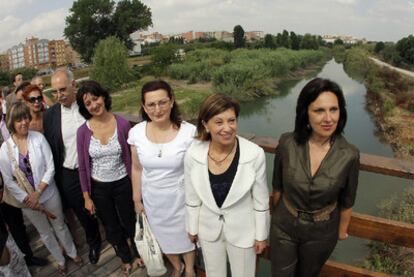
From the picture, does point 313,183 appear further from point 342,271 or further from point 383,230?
point 342,271

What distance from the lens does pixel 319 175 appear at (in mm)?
1514

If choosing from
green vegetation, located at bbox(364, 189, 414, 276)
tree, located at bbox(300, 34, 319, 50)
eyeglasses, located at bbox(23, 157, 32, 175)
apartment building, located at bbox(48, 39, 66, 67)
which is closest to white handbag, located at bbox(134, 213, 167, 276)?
eyeglasses, located at bbox(23, 157, 32, 175)

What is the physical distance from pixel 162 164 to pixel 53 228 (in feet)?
4.24

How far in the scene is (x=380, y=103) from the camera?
20312mm

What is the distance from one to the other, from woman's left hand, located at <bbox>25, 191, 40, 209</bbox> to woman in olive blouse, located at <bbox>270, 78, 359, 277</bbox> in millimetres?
1635

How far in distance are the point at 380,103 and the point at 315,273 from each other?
21360mm

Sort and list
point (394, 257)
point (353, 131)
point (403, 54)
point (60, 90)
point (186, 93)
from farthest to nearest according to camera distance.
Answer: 1. point (403, 54)
2. point (186, 93)
3. point (353, 131)
4. point (394, 257)
5. point (60, 90)

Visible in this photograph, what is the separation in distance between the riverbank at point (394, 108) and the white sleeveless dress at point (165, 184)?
426 inches

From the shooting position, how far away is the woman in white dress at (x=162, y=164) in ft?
6.21

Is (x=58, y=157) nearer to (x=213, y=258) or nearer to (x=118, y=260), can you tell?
(x=118, y=260)

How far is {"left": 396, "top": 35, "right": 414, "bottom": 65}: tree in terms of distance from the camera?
1331 inches

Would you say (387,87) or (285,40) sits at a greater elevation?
(285,40)

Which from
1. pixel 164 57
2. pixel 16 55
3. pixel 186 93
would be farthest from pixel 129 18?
pixel 16 55

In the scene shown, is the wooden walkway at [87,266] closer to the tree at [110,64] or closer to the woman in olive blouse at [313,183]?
the woman in olive blouse at [313,183]
